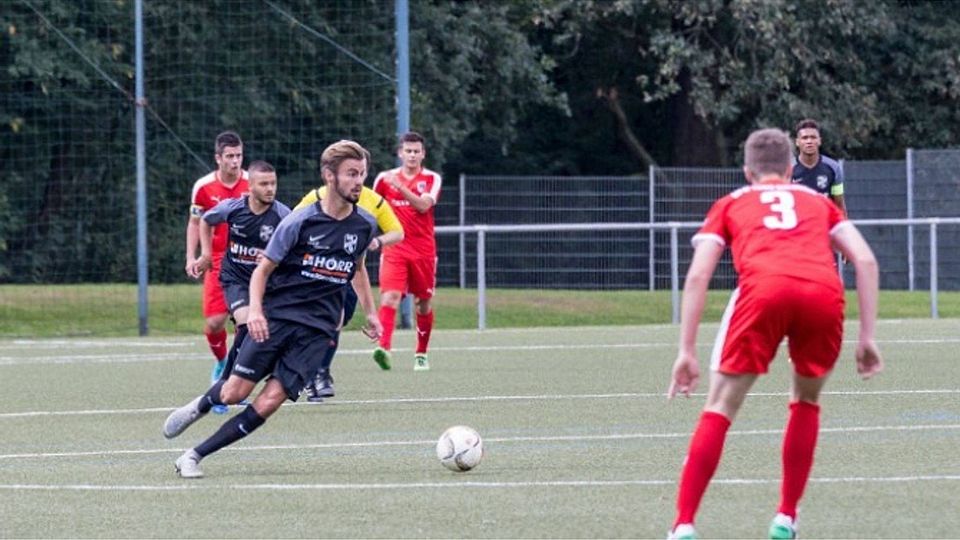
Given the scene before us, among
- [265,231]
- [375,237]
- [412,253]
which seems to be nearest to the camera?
[375,237]

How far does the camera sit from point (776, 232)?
700 cm

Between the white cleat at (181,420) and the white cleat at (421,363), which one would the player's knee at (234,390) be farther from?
the white cleat at (421,363)

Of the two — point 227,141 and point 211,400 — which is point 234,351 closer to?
point 211,400

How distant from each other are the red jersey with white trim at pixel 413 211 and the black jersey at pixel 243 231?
3914 millimetres

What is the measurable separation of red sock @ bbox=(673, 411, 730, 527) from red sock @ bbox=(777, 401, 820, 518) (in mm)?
357

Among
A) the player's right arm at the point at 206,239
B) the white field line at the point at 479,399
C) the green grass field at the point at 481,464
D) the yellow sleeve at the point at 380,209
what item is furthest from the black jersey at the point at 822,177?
the player's right arm at the point at 206,239

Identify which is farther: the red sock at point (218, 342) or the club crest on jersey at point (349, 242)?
the red sock at point (218, 342)

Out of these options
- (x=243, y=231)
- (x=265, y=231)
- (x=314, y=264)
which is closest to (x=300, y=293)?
(x=314, y=264)

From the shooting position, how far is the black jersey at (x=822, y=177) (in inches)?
623

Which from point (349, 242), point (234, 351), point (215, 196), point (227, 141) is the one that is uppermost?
point (227, 141)

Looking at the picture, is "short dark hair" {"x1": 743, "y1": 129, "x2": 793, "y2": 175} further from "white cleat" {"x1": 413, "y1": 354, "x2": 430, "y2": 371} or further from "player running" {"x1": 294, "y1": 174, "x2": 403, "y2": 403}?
"white cleat" {"x1": 413, "y1": 354, "x2": 430, "y2": 371}

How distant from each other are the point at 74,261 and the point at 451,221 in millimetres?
7028

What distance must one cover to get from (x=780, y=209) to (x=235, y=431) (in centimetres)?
338

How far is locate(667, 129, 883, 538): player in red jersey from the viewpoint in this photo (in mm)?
6859
